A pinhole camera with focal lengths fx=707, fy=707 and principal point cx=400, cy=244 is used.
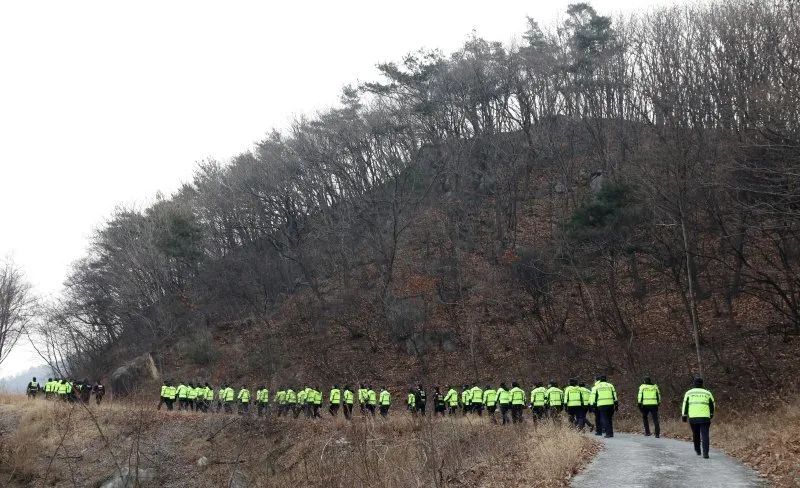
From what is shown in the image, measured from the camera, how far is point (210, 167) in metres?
58.8

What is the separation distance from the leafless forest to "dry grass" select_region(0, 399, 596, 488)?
1232 centimetres

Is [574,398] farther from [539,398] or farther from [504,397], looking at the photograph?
[504,397]

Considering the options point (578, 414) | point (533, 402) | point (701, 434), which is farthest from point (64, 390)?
point (701, 434)

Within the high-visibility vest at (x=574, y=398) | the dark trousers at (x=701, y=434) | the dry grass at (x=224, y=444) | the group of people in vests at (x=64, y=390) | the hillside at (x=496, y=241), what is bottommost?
the dry grass at (x=224, y=444)

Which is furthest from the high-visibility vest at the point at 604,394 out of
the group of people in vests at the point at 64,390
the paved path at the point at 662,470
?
the group of people in vests at the point at 64,390

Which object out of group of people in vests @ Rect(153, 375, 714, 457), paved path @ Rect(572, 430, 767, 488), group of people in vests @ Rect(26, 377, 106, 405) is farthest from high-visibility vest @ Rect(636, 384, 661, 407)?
group of people in vests @ Rect(26, 377, 106, 405)

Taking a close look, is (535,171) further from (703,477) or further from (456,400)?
(703,477)

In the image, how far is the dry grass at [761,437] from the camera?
464 inches

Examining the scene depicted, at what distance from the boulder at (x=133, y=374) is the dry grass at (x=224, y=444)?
531 inches

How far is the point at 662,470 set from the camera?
1262 centimetres

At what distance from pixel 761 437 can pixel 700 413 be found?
2638 millimetres

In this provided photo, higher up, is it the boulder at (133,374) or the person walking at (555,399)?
the boulder at (133,374)

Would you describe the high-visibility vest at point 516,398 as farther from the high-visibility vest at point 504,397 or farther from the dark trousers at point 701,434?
the dark trousers at point 701,434

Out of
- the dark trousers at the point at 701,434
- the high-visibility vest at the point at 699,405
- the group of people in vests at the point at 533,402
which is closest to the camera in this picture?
the dark trousers at the point at 701,434
